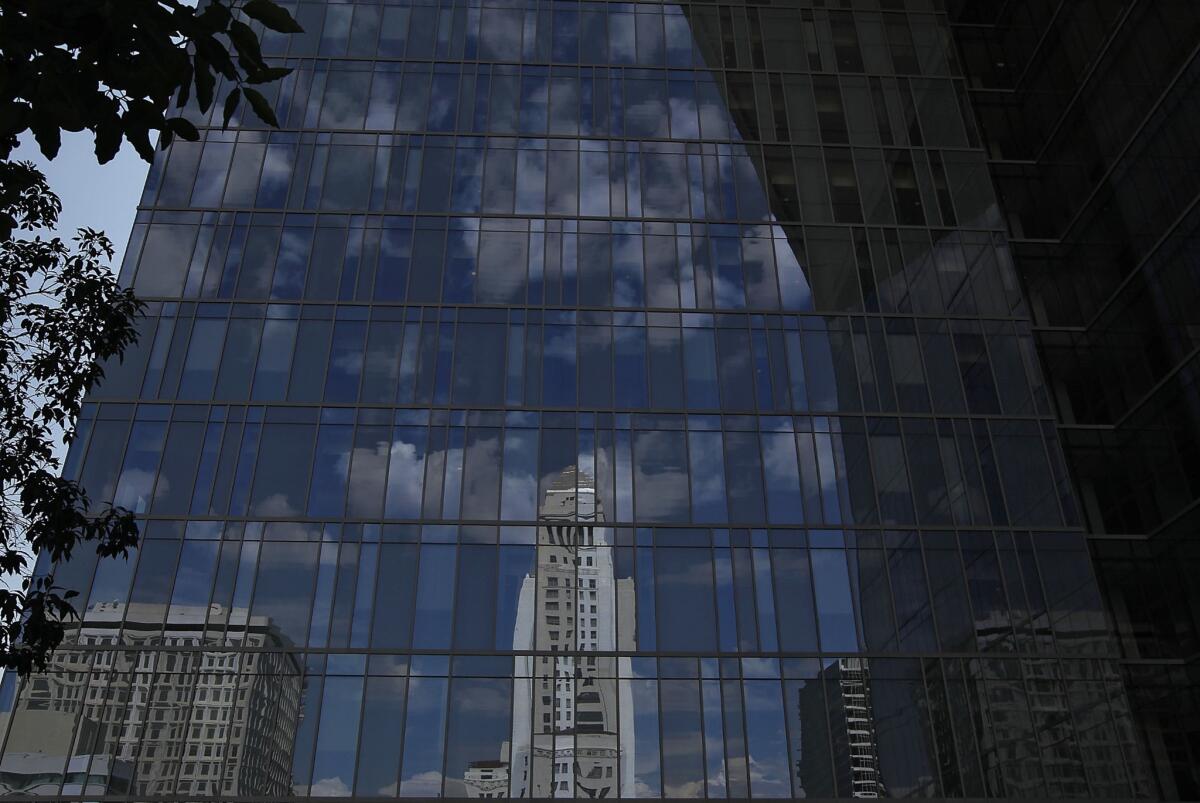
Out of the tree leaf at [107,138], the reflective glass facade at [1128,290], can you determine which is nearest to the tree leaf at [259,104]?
the tree leaf at [107,138]

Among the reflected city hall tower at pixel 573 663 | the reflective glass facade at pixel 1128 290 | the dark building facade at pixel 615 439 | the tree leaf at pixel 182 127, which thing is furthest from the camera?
the reflective glass facade at pixel 1128 290

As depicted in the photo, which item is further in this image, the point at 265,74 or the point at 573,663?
the point at 573,663

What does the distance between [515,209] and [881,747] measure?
1970cm

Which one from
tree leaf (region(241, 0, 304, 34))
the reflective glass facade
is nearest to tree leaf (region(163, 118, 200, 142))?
tree leaf (region(241, 0, 304, 34))

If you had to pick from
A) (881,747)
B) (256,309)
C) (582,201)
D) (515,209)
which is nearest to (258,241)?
(256,309)

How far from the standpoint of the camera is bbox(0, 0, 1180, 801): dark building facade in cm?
2536

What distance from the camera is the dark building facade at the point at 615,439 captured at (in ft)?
83.2

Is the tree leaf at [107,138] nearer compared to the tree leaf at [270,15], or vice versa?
the tree leaf at [270,15]

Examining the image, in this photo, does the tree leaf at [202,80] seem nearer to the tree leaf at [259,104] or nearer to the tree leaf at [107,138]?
the tree leaf at [259,104]

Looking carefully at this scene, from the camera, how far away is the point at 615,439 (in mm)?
29344

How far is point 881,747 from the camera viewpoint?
83.6 ft

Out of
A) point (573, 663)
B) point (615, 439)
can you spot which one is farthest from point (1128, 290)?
point (573, 663)

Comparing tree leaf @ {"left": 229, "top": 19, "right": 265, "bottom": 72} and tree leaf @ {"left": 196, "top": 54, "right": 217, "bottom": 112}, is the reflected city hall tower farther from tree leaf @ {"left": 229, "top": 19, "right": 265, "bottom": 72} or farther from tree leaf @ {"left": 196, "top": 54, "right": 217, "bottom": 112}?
tree leaf @ {"left": 229, "top": 19, "right": 265, "bottom": 72}

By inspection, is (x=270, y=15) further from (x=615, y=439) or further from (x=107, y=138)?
(x=615, y=439)
